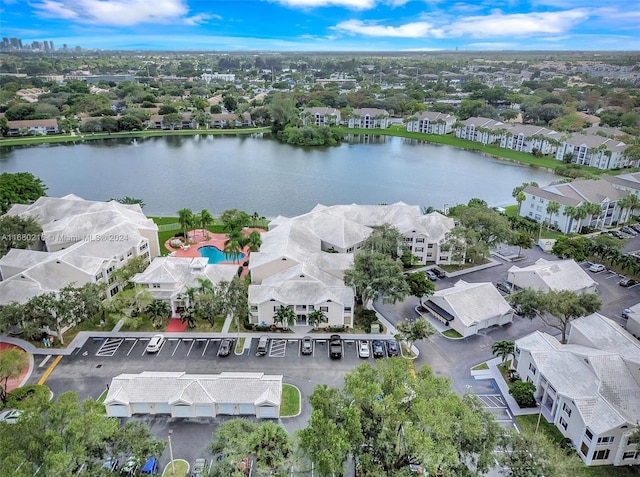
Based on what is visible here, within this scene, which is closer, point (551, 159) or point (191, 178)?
point (191, 178)

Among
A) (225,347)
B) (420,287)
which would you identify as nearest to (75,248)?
(225,347)

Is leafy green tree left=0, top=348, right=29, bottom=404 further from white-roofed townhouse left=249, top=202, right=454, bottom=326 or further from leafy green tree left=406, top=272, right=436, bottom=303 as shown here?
leafy green tree left=406, top=272, right=436, bottom=303

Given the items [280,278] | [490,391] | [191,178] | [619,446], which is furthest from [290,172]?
[619,446]

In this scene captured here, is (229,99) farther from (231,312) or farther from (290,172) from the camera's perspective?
(231,312)

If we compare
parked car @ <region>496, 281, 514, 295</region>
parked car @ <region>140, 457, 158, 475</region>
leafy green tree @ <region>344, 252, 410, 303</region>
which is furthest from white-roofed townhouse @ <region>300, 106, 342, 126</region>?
parked car @ <region>140, 457, 158, 475</region>

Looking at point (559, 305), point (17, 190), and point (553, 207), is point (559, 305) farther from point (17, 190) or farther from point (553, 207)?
point (17, 190)
